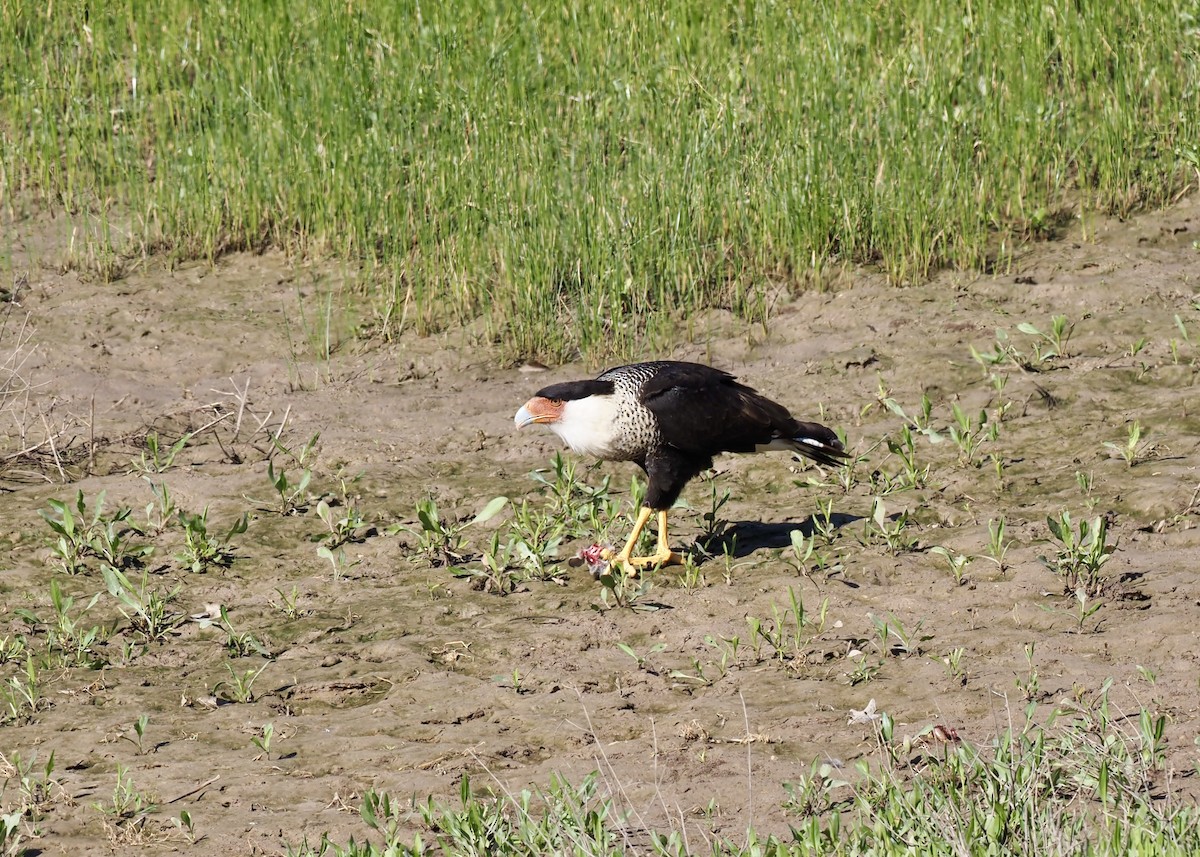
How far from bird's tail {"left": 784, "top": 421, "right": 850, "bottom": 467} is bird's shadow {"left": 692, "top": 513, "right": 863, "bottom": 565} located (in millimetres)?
267

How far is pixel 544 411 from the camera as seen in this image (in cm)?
580

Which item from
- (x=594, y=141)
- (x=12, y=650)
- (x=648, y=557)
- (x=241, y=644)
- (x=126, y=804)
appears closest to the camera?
(x=126, y=804)

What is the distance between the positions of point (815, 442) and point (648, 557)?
2.84ft

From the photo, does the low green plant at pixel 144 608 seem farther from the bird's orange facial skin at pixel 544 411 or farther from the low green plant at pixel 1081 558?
the low green plant at pixel 1081 558

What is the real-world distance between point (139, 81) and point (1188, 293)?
6914 millimetres

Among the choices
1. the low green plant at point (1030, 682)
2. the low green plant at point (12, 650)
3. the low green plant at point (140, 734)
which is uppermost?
the low green plant at point (1030, 682)

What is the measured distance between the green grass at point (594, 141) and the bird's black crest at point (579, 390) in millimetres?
2005

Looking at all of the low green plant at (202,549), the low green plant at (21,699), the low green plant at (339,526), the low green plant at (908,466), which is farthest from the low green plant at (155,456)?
the low green plant at (908,466)

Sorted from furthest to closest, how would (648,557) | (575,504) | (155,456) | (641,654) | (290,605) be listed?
(155,456), (575,504), (648,557), (290,605), (641,654)

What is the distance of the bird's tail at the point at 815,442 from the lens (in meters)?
5.89

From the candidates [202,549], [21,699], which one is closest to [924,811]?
[21,699]

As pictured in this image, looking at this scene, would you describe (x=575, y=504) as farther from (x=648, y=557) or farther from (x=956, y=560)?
(x=956, y=560)

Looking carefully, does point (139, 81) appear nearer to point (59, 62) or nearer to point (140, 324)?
point (59, 62)

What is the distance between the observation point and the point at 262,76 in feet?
30.4
